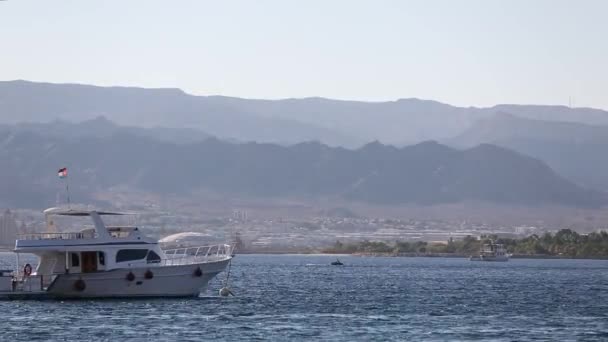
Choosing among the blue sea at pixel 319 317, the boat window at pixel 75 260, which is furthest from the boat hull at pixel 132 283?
the blue sea at pixel 319 317

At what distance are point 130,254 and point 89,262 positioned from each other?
213 centimetres

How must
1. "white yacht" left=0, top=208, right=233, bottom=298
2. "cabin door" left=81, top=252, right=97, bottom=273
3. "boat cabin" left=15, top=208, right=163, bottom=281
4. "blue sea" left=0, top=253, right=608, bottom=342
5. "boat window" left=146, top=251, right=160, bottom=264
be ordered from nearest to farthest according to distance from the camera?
"blue sea" left=0, top=253, right=608, bottom=342, "boat cabin" left=15, top=208, right=163, bottom=281, "white yacht" left=0, top=208, right=233, bottom=298, "cabin door" left=81, top=252, right=97, bottom=273, "boat window" left=146, top=251, right=160, bottom=264

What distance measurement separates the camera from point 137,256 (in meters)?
76.9

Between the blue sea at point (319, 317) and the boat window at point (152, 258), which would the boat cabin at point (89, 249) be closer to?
the boat window at point (152, 258)

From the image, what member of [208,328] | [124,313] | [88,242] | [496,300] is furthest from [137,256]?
[496,300]

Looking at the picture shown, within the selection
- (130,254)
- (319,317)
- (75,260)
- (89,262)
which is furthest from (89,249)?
(319,317)

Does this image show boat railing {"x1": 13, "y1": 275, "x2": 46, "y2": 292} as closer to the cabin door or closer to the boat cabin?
the boat cabin

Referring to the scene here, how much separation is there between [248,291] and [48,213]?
21.3 metres

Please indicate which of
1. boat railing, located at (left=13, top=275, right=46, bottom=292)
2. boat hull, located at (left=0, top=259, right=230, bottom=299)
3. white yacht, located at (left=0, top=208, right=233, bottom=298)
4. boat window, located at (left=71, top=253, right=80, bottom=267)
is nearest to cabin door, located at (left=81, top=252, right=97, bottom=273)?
white yacht, located at (left=0, top=208, right=233, bottom=298)

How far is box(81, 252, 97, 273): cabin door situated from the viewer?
76.2m

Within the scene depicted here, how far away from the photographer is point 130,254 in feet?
252

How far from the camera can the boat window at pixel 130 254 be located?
76.4 meters

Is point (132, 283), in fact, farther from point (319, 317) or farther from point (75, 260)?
point (319, 317)

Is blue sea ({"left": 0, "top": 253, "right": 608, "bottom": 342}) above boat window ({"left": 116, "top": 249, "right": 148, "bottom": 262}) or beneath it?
beneath
